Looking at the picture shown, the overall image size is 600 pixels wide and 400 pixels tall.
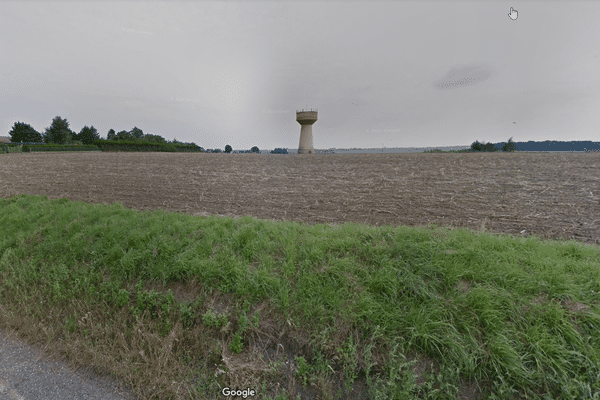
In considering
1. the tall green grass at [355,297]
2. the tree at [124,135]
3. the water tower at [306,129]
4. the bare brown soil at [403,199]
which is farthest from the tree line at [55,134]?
the tall green grass at [355,297]

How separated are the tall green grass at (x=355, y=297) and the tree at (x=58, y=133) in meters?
118

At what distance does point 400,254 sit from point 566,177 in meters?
16.9

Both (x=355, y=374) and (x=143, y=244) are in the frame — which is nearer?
(x=355, y=374)

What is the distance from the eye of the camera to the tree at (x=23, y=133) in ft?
267

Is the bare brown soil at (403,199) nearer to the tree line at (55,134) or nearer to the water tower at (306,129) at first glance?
the water tower at (306,129)

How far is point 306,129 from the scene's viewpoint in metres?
55.7

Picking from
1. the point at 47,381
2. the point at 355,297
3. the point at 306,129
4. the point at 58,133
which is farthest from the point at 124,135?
the point at 355,297

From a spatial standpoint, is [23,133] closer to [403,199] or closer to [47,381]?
[47,381]

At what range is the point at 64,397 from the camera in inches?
121

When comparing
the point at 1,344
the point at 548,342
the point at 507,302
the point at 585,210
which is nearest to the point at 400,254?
the point at 507,302

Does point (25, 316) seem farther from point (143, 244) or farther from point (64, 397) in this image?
point (64, 397)

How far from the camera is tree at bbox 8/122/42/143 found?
267 feet

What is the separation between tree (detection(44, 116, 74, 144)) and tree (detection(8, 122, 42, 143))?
372 cm


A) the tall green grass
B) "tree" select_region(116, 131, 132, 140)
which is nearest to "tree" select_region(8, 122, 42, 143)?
"tree" select_region(116, 131, 132, 140)
